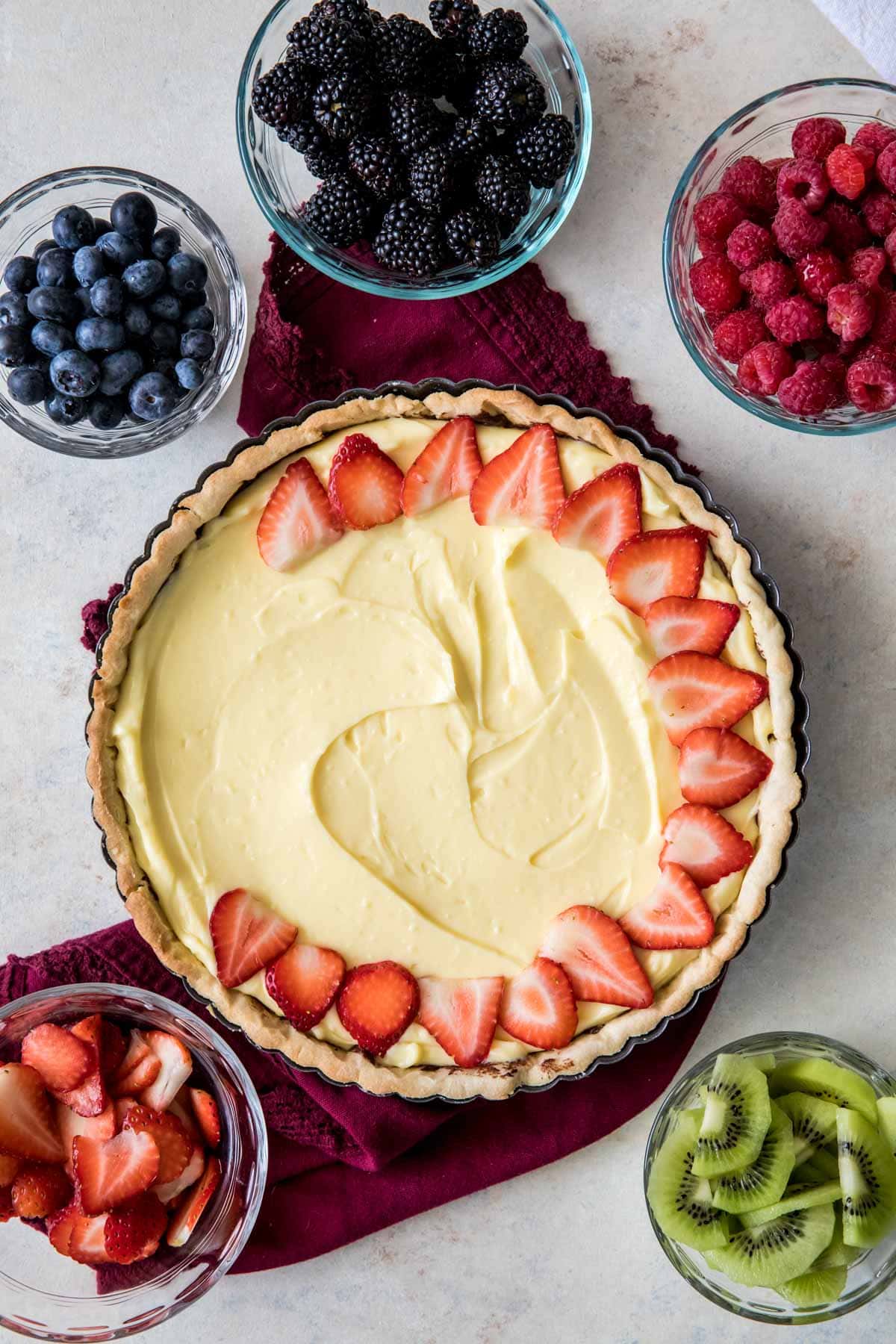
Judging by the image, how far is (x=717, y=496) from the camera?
10.2 feet

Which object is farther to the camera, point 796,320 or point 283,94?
point 283,94

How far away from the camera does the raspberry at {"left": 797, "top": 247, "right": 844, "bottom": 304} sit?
2.70m

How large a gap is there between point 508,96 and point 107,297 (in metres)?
1.04

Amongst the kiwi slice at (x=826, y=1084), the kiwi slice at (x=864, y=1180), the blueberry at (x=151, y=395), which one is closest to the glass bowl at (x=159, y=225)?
the blueberry at (x=151, y=395)

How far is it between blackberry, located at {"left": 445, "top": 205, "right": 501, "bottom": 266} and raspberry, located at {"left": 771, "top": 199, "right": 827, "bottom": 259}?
0.67 m

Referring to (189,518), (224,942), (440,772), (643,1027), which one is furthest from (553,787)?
(189,518)

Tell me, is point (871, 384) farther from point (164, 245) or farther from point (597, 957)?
point (164, 245)

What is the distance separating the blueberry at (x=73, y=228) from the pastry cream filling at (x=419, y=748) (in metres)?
0.83

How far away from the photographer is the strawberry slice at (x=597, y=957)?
9.08 ft

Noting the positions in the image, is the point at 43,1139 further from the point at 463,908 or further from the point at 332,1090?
the point at 463,908

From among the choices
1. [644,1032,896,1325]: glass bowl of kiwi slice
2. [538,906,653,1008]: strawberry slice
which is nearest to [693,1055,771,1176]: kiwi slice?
[644,1032,896,1325]: glass bowl of kiwi slice

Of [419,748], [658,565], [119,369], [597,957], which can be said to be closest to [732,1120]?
[597,957]

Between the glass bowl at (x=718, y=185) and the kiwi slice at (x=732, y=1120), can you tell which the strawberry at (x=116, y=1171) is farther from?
the glass bowl at (x=718, y=185)

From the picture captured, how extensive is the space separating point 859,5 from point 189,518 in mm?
2110
